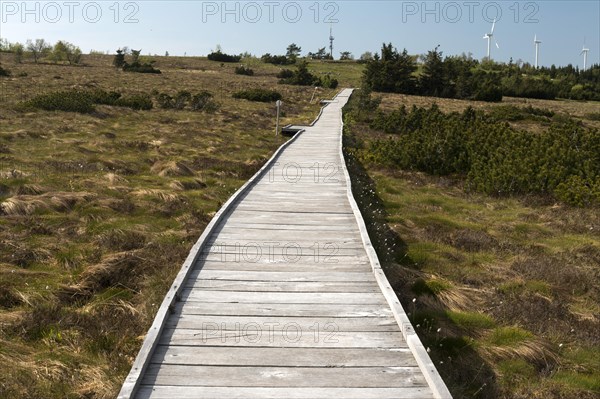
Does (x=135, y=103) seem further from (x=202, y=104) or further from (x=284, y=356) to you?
(x=284, y=356)

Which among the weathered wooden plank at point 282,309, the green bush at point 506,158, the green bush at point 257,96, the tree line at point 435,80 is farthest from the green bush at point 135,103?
the tree line at point 435,80

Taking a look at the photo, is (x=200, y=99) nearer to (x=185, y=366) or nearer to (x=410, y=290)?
(x=410, y=290)

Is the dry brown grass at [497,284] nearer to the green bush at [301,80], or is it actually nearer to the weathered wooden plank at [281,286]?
the weathered wooden plank at [281,286]

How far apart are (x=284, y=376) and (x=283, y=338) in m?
0.62

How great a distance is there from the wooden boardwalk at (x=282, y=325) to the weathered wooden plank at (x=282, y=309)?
1 centimetres

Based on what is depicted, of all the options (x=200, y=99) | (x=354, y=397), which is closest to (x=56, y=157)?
(x=354, y=397)

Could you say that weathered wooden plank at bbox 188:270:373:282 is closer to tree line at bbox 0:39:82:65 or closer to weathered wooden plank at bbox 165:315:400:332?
weathered wooden plank at bbox 165:315:400:332

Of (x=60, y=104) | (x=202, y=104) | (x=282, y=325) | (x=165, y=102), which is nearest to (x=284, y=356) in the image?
(x=282, y=325)

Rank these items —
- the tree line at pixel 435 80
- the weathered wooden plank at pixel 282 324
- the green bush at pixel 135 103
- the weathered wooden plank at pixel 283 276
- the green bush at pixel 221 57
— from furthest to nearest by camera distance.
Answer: the green bush at pixel 221 57 < the tree line at pixel 435 80 < the green bush at pixel 135 103 < the weathered wooden plank at pixel 283 276 < the weathered wooden plank at pixel 282 324

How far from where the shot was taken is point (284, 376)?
409 cm

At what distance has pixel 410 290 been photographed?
7.43 metres

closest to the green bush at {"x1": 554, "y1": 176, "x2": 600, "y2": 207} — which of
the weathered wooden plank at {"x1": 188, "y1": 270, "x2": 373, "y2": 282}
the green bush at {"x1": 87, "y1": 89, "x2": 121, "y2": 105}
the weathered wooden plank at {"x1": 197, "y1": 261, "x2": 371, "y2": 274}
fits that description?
the weathered wooden plank at {"x1": 197, "y1": 261, "x2": 371, "y2": 274}

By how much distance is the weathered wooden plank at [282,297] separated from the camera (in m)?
5.51

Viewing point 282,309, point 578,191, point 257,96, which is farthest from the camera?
point 257,96
